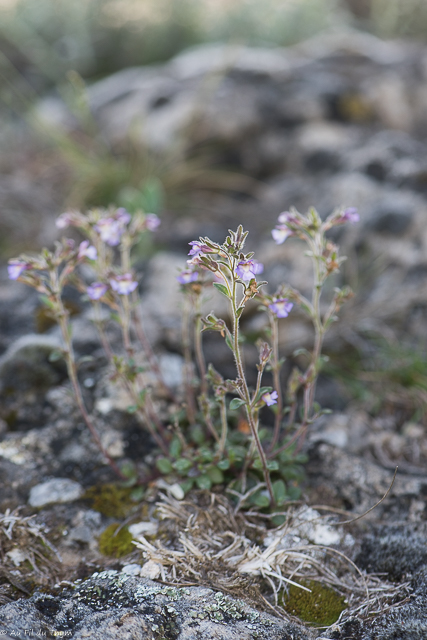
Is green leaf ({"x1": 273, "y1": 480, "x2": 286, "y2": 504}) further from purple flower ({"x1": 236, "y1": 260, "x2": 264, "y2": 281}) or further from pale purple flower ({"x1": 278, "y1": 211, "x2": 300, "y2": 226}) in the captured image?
pale purple flower ({"x1": 278, "y1": 211, "x2": 300, "y2": 226})

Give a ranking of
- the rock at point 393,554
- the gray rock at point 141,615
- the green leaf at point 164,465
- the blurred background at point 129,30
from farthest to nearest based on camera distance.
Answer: the blurred background at point 129,30 → the green leaf at point 164,465 → the rock at point 393,554 → the gray rock at point 141,615

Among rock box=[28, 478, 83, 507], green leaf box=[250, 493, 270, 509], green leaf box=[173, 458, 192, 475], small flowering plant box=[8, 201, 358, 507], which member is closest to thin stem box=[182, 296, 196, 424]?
small flowering plant box=[8, 201, 358, 507]

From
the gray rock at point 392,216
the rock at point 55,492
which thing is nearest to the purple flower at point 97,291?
the rock at point 55,492

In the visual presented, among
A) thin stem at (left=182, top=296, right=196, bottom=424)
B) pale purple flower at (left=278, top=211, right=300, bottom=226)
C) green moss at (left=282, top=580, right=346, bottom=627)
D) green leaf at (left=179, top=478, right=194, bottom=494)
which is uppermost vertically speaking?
pale purple flower at (left=278, top=211, right=300, bottom=226)

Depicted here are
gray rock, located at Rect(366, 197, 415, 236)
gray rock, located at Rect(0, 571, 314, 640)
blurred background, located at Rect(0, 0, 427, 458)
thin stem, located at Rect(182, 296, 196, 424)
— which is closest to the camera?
gray rock, located at Rect(0, 571, 314, 640)

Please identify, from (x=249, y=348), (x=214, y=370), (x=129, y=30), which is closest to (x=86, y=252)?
(x=214, y=370)

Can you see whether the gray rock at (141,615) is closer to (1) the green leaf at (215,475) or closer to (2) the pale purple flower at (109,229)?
(1) the green leaf at (215,475)
